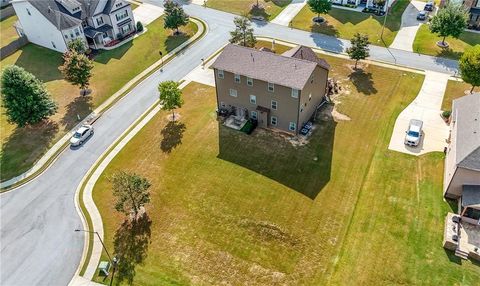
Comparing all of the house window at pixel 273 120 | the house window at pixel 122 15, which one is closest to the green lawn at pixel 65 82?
the house window at pixel 122 15

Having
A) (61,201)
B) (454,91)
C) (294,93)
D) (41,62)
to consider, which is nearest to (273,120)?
(294,93)

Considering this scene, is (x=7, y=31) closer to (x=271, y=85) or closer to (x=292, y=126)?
(x=271, y=85)

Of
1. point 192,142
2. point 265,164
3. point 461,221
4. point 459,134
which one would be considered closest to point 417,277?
point 461,221

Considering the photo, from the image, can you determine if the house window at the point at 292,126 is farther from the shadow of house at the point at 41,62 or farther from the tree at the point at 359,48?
the shadow of house at the point at 41,62

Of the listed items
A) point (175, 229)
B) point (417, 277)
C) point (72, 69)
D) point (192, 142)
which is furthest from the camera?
point (72, 69)

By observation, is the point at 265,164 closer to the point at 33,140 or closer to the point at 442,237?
the point at 442,237

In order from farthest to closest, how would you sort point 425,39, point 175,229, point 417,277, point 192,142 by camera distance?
1. point 425,39
2. point 192,142
3. point 175,229
4. point 417,277

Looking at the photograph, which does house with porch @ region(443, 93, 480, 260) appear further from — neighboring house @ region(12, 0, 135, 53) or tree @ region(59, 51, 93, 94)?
neighboring house @ region(12, 0, 135, 53)
